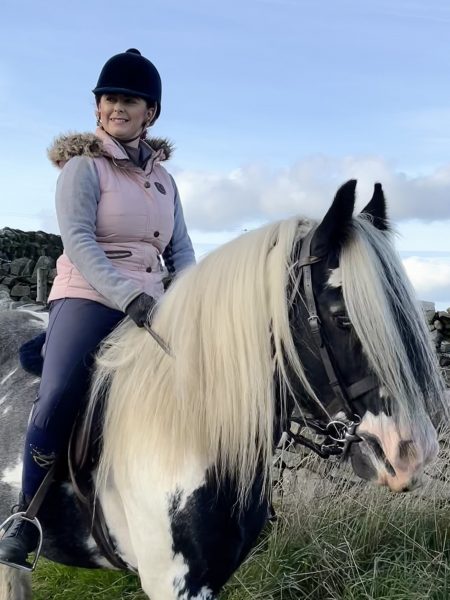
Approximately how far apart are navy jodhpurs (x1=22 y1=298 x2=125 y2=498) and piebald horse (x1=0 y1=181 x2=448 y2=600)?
0.08m

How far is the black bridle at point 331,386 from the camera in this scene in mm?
2273

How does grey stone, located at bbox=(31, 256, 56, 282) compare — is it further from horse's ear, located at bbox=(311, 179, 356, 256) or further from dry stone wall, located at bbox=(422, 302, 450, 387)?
horse's ear, located at bbox=(311, 179, 356, 256)

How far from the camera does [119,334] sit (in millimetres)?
2865

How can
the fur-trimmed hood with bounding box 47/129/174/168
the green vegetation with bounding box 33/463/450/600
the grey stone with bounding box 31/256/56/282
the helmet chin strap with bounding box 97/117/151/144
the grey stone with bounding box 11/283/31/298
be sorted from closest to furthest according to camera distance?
the fur-trimmed hood with bounding box 47/129/174/168
the helmet chin strap with bounding box 97/117/151/144
the green vegetation with bounding box 33/463/450/600
the grey stone with bounding box 11/283/31/298
the grey stone with bounding box 31/256/56/282

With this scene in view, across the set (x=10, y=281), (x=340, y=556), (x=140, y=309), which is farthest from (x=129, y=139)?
(x=10, y=281)

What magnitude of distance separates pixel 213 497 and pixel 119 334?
77 centimetres

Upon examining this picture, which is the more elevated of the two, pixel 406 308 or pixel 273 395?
pixel 406 308

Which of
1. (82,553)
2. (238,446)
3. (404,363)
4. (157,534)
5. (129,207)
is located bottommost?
(82,553)

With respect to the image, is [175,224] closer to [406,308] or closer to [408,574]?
[406,308]

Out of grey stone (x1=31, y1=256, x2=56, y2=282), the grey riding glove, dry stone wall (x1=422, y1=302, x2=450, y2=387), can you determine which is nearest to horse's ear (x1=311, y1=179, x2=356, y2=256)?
the grey riding glove

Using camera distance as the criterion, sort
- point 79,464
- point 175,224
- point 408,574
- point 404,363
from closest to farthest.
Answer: point 404,363 < point 79,464 < point 175,224 < point 408,574

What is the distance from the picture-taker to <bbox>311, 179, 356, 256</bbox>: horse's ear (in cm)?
229

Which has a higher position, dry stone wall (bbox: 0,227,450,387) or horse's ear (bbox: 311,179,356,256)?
horse's ear (bbox: 311,179,356,256)

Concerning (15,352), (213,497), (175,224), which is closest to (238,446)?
(213,497)
